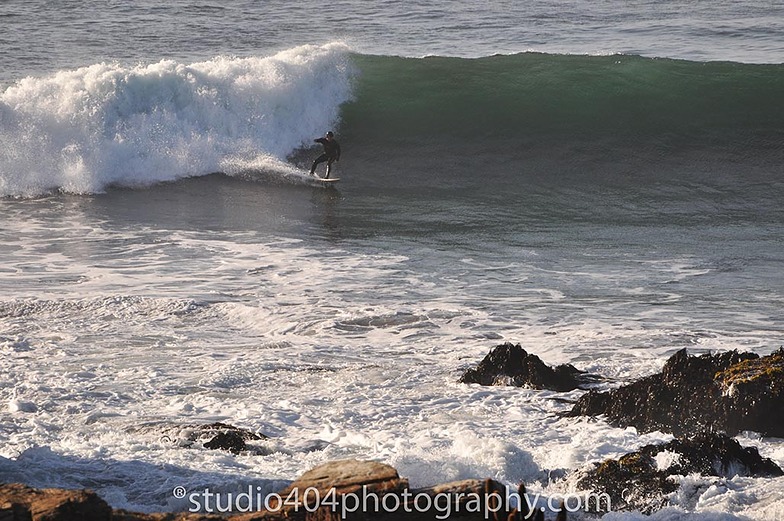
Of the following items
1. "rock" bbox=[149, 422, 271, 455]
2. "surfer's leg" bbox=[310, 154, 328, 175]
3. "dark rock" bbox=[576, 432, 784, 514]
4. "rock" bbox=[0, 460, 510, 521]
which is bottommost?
"surfer's leg" bbox=[310, 154, 328, 175]

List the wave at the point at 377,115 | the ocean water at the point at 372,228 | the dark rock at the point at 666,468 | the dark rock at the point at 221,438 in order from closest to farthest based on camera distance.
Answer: the dark rock at the point at 666,468 < the dark rock at the point at 221,438 < the ocean water at the point at 372,228 < the wave at the point at 377,115

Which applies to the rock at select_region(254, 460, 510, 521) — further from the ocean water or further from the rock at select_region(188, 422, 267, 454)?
the rock at select_region(188, 422, 267, 454)

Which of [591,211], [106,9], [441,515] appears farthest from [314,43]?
[441,515]

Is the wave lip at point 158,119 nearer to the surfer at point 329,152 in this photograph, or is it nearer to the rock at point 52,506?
the surfer at point 329,152

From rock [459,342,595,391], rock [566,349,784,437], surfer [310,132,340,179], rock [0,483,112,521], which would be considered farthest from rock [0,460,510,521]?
surfer [310,132,340,179]

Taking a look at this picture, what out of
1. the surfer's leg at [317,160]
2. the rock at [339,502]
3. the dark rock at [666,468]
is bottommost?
the surfer's leg at [317,160]

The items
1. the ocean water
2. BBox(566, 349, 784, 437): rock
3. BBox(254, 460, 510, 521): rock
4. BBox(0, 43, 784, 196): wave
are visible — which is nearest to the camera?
BBox(254, 460, 510, 521): rock

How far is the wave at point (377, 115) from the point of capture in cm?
2108

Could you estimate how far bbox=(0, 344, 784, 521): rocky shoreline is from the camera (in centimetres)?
540

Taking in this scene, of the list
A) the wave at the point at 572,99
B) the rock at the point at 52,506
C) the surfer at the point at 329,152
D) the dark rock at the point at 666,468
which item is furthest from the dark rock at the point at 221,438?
the wave at the point at 572,99

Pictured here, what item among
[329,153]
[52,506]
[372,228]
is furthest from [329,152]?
[52,506]

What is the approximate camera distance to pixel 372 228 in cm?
1641

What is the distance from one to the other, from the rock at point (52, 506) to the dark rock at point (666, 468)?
2.94 m

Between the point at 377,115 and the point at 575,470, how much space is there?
1741cm
